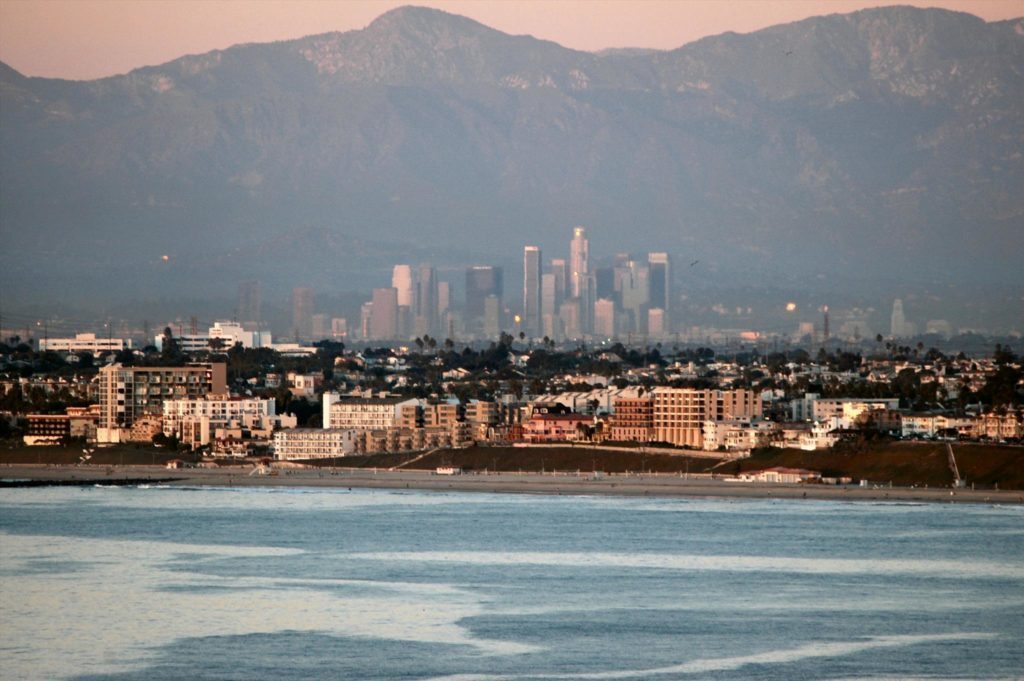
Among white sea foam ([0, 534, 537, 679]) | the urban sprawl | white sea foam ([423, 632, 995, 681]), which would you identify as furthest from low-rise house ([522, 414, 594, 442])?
white sea foam ([423, 632, 995, 681])

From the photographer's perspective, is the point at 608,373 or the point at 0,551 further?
the point at 608,373

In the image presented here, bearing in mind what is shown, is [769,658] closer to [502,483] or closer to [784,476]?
[784,476]

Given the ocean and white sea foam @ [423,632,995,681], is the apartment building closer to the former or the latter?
the ocean

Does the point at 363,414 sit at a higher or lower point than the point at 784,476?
higher

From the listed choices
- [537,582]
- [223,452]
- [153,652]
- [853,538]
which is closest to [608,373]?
[223,452]

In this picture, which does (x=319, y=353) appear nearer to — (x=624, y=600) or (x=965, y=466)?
(x=965, y=466)

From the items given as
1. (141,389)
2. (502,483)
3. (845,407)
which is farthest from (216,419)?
(845,407)
